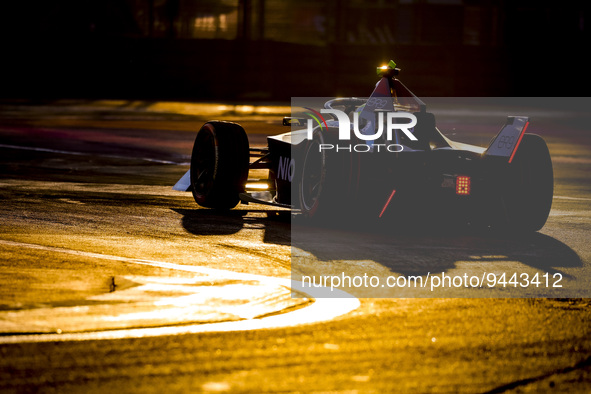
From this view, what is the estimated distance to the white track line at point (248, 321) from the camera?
216 inches

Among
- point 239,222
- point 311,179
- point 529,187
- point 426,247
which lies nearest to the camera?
point 426,247

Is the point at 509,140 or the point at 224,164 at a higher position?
the point at 509,140

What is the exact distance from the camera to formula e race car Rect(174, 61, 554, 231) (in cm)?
918

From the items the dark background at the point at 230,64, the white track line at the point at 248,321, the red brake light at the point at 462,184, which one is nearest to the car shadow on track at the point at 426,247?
the red brake light at the point at 462,184

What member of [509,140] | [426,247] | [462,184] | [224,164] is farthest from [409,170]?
[224,164]

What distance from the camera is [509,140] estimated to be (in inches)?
367

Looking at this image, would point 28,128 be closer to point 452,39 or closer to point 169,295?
point 169,295

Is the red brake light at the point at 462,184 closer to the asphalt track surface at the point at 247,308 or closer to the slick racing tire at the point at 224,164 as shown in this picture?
the asphalt track surface at the point at 247,308

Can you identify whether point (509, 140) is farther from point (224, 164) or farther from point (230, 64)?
point (230, 64)

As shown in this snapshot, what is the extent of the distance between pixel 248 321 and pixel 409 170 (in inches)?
141

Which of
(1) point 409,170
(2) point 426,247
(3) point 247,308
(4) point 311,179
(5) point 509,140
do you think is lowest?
(2) point 426,247

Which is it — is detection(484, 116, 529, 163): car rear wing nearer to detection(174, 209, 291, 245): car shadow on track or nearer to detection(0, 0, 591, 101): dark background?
detection(174, 209, 291, 245): car shadow on track

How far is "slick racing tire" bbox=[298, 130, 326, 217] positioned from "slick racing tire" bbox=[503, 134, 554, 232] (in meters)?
1.68

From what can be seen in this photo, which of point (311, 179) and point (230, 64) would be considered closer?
point (311, 179)
